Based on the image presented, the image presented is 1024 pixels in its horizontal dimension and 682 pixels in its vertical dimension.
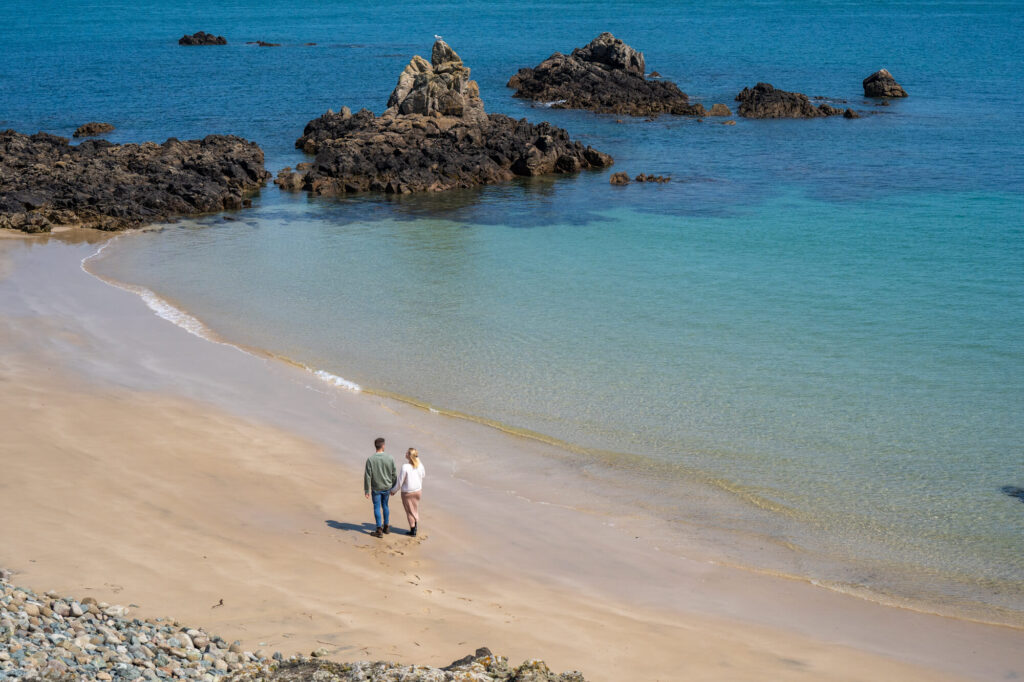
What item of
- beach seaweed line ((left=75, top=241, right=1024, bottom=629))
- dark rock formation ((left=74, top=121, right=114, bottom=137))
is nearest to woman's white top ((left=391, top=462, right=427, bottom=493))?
beach seaweed line ((left=75, top=241, right=1024, bottom=629))

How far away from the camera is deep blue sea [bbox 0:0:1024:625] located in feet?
53.5

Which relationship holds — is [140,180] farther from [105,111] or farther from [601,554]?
[601,554]

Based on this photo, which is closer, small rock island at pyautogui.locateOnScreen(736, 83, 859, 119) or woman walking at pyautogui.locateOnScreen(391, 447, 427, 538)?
woman walking at pyautogui.locateOnScreen(391, 447, 427, 538)

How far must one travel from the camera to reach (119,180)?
37.4m

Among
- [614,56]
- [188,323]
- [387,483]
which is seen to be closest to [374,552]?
[387,483]

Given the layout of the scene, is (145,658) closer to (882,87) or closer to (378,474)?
(378,474)

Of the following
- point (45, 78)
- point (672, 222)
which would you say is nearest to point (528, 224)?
point (672, 222)

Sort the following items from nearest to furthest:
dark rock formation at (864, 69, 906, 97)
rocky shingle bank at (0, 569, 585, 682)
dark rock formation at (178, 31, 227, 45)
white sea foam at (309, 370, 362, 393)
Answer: rocky shingle bank at (0, 569, 585, 682) < white sea foam at (309, 370, 362, 393) < dark rock formation at (864, 69, 906, 97) < dark rock formation at (178, 31, 227, 45)

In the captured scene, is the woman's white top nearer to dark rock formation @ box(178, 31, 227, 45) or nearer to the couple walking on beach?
the couple walking on beach

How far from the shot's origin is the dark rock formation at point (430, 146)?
133 feet

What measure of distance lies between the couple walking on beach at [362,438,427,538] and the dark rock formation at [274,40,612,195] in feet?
89.3

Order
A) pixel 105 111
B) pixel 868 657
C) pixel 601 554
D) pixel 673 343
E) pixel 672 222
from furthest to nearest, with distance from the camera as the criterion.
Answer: pixel 105 111 < pixel 672 222 < pixel 673 343 < pixel 601 554 < pixel 868 657

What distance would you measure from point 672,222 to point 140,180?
802 inches

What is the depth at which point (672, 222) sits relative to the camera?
35312 millimetres
